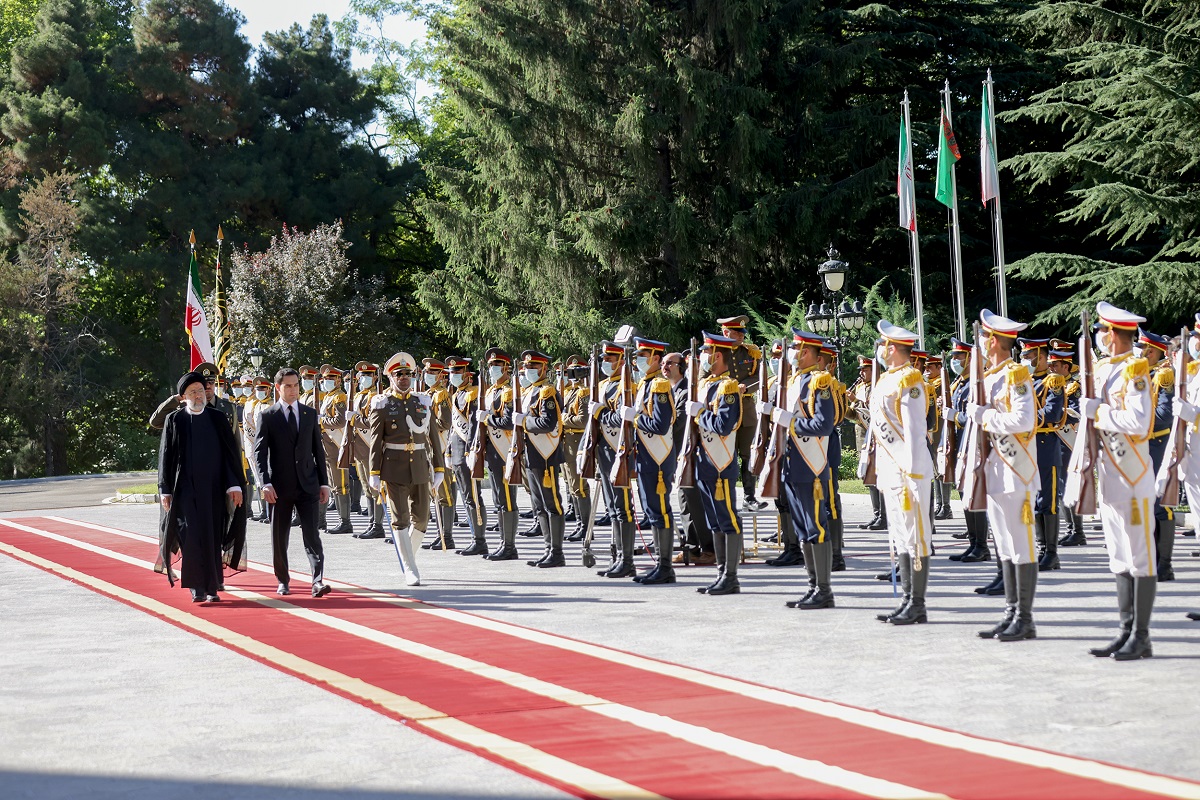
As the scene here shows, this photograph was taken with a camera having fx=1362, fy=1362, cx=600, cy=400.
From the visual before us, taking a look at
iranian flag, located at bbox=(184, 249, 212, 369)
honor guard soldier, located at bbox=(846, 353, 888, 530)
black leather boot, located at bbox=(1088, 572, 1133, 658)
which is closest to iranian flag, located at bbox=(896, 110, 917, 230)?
honor guard soldier, located at bbox=(846, 353, 888, 530)

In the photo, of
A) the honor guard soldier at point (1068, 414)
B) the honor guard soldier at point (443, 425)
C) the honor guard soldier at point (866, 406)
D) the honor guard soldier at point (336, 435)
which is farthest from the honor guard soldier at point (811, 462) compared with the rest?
the honor guard soldier at point (336, 435)

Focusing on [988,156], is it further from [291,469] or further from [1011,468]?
[1011,468]

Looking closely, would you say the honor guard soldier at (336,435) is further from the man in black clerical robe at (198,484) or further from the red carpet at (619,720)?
the red carpet at (619,720)

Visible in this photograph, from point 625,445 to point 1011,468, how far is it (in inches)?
166

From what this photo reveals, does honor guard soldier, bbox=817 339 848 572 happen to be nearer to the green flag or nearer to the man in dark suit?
the man in dark suit

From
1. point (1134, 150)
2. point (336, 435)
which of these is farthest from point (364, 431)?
point (1134, 150)

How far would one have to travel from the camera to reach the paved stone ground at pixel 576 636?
6023 mm

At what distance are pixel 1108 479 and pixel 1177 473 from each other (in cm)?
215

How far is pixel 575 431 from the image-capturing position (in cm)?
1764

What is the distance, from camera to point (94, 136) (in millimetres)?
46156

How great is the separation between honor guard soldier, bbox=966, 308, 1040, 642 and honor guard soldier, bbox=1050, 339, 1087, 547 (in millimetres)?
3759

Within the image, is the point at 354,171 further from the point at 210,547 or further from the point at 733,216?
the point at 210,547

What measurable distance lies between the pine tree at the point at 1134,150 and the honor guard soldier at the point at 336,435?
57.0 ft

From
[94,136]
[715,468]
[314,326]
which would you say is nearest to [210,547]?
[715,468]
